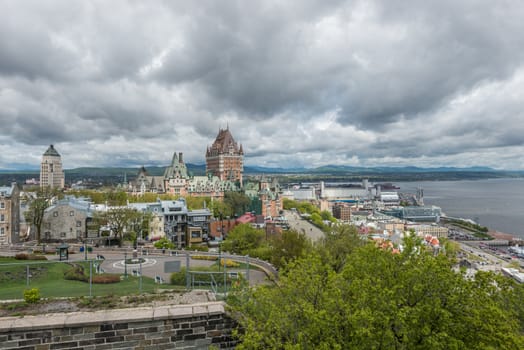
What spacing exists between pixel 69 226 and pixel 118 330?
38988 mm

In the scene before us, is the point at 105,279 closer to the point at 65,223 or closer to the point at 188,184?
the point at 65,223

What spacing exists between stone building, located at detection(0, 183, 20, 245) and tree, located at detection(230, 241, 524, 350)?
135 ft

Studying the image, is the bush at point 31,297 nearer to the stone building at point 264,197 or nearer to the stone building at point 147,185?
the stone building at point 264,197

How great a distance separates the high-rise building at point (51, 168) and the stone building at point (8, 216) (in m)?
130

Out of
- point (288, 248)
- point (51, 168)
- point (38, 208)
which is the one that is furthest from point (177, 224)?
point (51, 168)

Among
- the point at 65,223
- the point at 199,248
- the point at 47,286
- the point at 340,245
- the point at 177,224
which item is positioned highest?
the point at 47,286

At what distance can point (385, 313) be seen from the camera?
8.95 m

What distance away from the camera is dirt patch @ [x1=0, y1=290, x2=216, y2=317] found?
10.4 meters

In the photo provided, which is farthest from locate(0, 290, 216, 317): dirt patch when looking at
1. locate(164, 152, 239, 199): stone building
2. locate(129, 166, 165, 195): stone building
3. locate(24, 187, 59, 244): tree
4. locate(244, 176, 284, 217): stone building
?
locate(129, 166, 165, 195): stone building

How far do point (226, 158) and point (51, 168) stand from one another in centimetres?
10009

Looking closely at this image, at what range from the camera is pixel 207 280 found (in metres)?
13.6

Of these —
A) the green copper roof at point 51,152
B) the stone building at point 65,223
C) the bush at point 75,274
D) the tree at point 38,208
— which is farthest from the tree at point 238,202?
the green copper roof at point 51,152

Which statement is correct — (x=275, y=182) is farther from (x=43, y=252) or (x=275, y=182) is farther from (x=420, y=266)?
(x=420, y=266)

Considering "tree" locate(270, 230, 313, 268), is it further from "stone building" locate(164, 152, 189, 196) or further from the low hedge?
"stone building" locate(164, 152, 189, 196)
